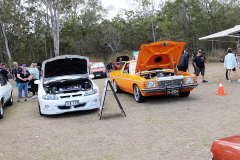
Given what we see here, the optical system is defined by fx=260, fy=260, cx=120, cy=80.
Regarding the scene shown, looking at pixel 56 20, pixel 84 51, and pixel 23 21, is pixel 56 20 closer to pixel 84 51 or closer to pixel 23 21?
pixel 23 21

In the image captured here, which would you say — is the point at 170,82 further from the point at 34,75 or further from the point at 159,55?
the point at 34,75

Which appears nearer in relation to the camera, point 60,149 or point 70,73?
point 60,149

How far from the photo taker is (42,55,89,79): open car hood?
9.36 meters

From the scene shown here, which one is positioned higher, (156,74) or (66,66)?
(66,66)

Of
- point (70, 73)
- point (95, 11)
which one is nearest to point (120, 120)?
point (70, 73)

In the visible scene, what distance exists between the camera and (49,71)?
381 inches

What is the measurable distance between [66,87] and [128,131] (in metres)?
3.78

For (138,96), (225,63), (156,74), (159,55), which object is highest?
(159,55)

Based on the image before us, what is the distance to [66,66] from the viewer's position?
9.74m

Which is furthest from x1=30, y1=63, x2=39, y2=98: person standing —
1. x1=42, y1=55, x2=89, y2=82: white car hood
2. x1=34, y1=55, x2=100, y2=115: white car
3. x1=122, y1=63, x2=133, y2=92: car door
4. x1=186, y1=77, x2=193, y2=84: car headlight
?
x1=186, y1=77, x2=193, y2=84: car headlight

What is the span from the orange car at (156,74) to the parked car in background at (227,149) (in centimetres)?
570

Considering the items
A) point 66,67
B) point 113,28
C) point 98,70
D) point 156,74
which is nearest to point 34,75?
point 66,67

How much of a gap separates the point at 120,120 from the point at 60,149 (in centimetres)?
234

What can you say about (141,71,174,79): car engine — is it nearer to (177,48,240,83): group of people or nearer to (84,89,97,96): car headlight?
(84,89,97,96): car headlight
